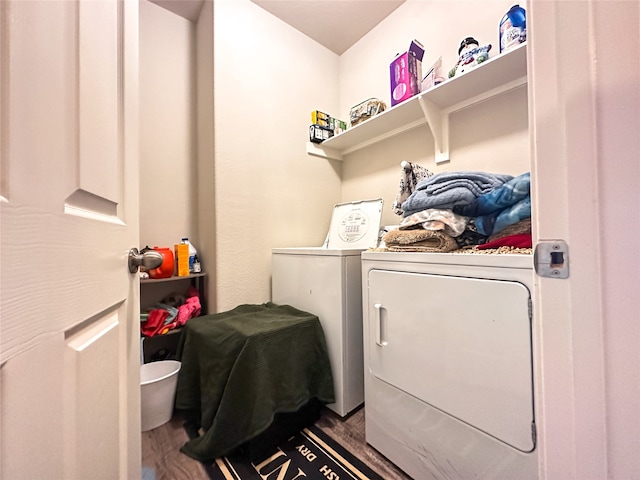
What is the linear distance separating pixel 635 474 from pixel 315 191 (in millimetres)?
2050

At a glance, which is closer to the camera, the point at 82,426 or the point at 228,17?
the point at 82,426

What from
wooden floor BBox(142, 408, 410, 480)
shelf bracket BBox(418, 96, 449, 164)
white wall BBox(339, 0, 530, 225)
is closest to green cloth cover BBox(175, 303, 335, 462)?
wooden floor BBox(142, 408, 410, 480)

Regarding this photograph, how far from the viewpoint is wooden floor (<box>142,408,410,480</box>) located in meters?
1.10

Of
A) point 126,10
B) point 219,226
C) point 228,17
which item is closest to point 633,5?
point 126,10

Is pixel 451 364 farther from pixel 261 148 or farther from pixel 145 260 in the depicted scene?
pixel 261 148

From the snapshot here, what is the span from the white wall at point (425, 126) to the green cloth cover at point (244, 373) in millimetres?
1158

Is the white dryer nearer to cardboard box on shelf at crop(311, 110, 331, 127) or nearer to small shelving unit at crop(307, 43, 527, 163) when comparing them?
small shelving unit at crop(307, 43, 527, 163)

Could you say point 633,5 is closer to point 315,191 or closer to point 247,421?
point 247,421

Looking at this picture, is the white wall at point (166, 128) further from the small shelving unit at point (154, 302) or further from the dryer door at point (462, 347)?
the dryer door at point (462, 347)

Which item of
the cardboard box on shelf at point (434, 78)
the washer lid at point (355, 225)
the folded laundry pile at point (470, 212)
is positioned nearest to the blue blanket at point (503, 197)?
the folded laundry pile at point (470, 212)

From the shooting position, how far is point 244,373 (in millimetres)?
1190

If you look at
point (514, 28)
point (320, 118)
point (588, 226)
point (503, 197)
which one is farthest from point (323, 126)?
point (588, 226)

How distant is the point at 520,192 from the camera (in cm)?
90

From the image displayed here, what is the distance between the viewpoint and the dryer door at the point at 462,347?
796 mm
